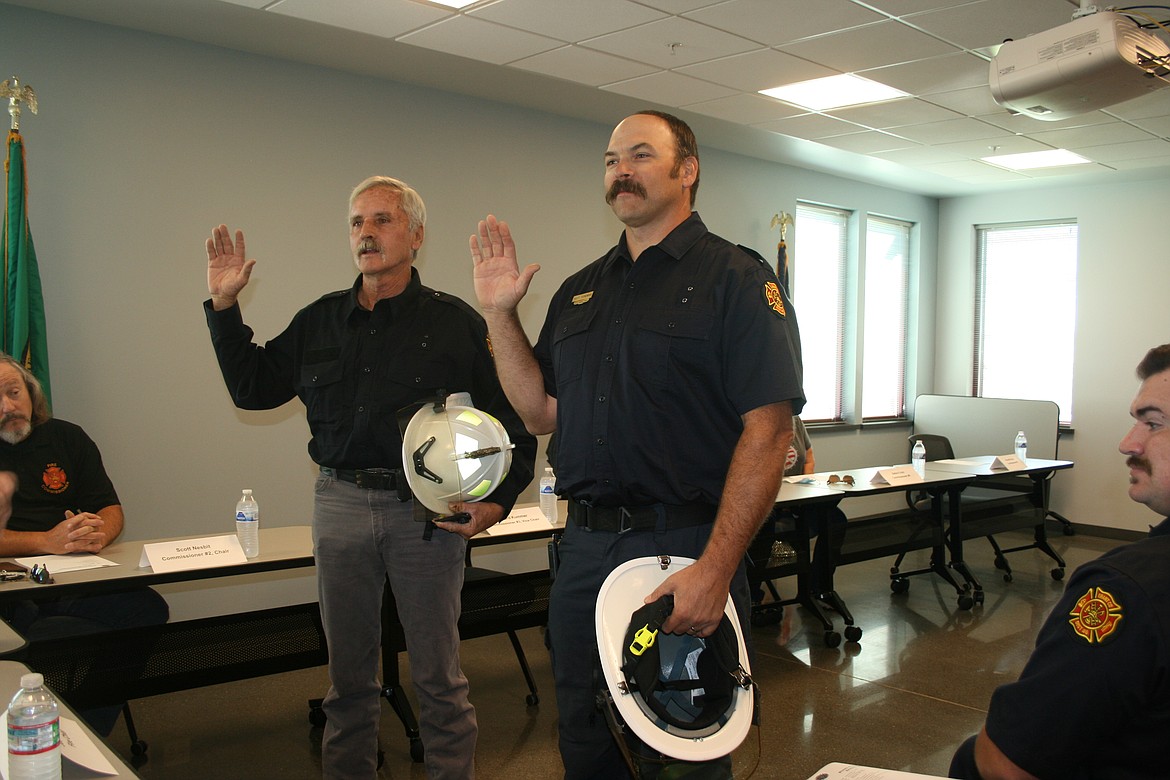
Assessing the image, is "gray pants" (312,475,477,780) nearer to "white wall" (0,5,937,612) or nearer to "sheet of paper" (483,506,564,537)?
"sheet of paper" (483,506,564,537)

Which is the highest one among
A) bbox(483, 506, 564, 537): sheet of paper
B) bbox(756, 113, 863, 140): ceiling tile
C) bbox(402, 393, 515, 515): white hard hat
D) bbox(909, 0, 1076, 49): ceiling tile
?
bbox(756, 113, 863, 140): ceiling tile

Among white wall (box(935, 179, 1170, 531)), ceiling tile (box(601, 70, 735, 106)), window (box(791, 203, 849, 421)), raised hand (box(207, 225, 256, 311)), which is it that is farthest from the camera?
window (box(791, 203, 849, 421))

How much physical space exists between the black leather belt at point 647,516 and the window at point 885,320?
6935mm

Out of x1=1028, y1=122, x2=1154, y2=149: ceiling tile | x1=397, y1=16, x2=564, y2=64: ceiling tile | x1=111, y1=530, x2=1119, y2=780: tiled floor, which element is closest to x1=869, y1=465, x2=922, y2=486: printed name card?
x1=111, y1=530, x2=1119, y2=780: tiled floor

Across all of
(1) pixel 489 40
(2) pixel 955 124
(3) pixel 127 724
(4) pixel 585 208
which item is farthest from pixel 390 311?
(2) pixel 955 124

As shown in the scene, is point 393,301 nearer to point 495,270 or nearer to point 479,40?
point 495,270

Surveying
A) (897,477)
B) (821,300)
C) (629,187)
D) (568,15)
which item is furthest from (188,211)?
(821,300)

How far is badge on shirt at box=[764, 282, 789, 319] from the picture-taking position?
174 cm

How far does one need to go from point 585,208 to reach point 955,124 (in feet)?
8.01

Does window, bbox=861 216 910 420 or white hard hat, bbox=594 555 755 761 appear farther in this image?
window, bbox=861 216 910 420

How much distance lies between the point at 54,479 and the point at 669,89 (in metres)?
3.69

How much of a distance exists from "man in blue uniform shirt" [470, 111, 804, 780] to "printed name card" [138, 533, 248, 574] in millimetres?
1456

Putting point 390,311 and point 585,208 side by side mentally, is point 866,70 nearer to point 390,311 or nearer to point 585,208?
point 585,208

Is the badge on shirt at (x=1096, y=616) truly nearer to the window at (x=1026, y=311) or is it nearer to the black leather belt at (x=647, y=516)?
the black leather belt at (x=647, y=516)
